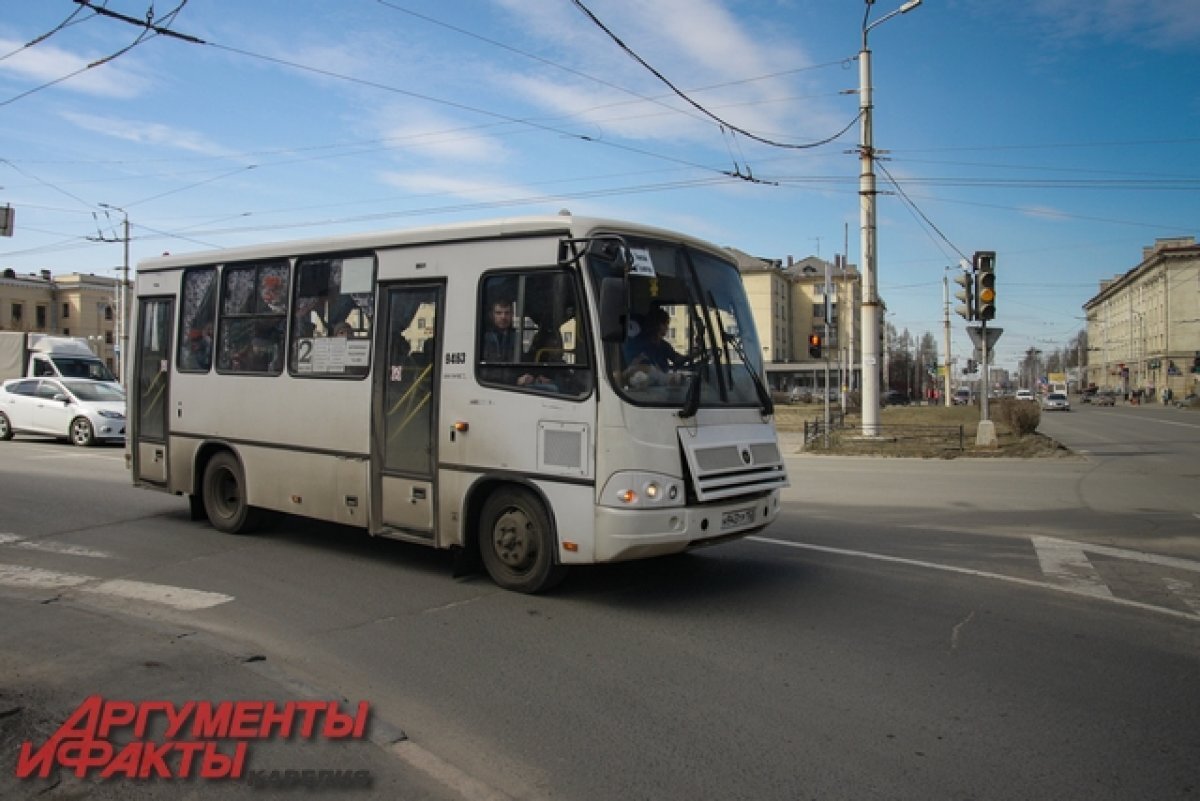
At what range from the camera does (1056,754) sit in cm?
409

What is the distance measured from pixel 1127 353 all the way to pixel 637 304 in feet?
421

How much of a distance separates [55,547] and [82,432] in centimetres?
1399

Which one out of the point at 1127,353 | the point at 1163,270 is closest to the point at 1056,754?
the point at 1163,270

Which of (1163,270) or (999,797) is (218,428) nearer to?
(999,797)

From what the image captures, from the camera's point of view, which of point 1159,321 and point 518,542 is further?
point 1159,321

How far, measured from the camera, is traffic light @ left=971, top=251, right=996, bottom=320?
19.7 metres

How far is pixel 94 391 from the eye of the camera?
2205cm

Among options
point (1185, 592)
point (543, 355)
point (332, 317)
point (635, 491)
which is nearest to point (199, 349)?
point (332, 317)

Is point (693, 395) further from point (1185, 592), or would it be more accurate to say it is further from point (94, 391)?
point (94, 391)

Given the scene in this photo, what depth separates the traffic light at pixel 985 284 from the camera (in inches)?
776

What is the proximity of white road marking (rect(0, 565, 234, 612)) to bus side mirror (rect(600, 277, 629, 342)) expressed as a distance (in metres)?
3.68

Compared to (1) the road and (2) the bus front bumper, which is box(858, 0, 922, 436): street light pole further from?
(2) the bus front bumper

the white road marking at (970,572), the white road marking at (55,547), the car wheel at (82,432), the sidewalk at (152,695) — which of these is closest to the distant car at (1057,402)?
the car wheel at (82,432)

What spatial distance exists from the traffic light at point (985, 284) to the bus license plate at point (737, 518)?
15.4m
